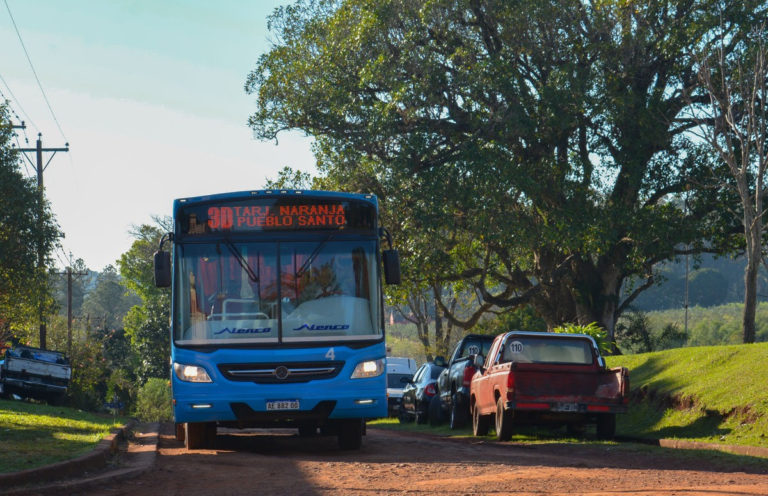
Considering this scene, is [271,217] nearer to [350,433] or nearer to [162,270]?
[162,270]

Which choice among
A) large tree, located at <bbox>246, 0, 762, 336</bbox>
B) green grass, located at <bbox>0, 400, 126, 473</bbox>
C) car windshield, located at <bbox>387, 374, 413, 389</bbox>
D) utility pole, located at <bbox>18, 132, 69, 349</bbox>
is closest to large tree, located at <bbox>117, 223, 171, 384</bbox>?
utility pole, located at <bbox>18, 132, 69, 349</bbox>

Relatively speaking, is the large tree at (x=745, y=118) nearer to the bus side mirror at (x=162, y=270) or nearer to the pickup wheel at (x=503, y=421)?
the pickup wheel at (x=503, y=421)

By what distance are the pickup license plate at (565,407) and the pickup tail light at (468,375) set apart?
482cm

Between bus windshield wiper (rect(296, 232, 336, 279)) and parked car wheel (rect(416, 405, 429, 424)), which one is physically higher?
bus windshield wiper (rect(296, 232, 336, 279))

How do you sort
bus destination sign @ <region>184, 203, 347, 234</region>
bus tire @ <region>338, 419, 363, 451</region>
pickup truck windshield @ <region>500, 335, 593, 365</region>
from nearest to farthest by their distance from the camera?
bus destination sign @ <region>184, 203, 347, 234</region>, bus tire @ <region>338, 419, 363, 451</region>, pickup truck windshield @ <region>500, 335, 593, 365</region>

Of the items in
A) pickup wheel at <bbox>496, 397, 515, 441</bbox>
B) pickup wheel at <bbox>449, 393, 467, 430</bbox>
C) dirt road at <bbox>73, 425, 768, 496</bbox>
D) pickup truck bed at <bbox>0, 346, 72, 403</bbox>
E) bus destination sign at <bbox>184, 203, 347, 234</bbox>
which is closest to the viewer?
dirt road at <bbox>73, 425, 768, 496</bbox>

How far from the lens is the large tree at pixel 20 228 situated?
1480 inches

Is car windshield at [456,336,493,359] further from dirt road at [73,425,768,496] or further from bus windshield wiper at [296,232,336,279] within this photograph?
bus windshield wiper at [296,232,336,279]

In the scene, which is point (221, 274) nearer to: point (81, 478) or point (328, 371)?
point (328, 371)

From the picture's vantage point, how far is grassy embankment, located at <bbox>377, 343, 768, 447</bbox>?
50.8 feet

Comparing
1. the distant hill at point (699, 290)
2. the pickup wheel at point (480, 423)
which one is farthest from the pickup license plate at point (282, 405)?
the distant hill at point (699, 290)

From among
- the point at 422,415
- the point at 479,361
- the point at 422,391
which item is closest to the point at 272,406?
the point at 479,361

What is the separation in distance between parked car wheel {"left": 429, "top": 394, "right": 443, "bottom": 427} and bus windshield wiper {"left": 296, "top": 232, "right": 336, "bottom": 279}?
455 inches

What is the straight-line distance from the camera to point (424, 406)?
26828mm
